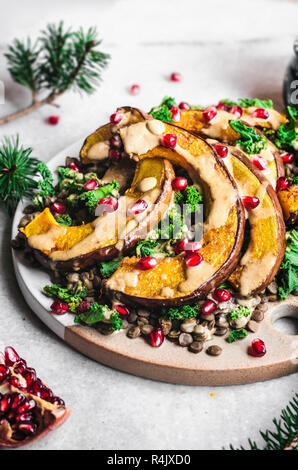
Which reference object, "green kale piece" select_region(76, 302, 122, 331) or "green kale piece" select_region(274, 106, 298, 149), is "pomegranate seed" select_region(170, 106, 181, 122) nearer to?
"green kale piece" select_region(274, 106, 298, 149)

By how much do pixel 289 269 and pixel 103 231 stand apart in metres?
1.17

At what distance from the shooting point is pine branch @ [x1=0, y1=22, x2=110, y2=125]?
5.42 metres

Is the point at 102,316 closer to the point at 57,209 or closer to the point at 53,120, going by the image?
the point at 57,209

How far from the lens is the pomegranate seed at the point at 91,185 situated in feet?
13.9

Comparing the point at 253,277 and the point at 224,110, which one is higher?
the point at 224,110

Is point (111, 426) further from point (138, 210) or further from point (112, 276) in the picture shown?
point (138, 210)

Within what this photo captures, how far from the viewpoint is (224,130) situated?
4.43 meters

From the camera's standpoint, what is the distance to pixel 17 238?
4.35 metres

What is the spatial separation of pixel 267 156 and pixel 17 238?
1792 millimetres

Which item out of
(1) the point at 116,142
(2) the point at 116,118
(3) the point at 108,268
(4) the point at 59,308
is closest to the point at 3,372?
(4) the point at 59,308

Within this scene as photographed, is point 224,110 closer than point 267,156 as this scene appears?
→ No

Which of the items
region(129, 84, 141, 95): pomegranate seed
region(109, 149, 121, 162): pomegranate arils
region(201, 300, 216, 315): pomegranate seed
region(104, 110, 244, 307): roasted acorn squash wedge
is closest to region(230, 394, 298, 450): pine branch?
region(201, 300, 216, 315): pomegranate seed

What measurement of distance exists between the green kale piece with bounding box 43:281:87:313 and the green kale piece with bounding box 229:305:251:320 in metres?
0.91
